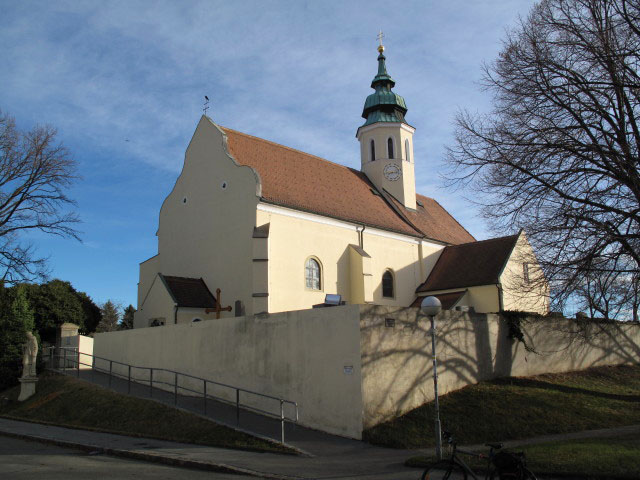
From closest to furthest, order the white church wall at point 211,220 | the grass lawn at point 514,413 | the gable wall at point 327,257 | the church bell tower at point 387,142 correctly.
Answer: the grass lawn at point 514,413 < the gable wall at point 327,257 < the white church wall at point 211,220 < the church bell tower at point 387,142

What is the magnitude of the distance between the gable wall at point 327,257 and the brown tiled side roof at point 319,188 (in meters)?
0.51

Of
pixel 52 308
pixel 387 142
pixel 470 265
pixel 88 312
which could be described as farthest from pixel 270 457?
pixel 387 142

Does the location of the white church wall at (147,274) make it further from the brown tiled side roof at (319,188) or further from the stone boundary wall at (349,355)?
the stone boundary wall at (349,355)

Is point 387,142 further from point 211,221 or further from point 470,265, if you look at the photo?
point 211,221

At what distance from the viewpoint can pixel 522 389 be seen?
16.5 m

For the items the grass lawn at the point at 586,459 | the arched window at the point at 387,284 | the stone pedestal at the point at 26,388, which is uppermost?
the arched window at the point at 387,284

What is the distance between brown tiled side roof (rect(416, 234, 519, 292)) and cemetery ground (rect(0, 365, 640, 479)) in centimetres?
892

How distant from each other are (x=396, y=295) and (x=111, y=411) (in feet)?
53.2

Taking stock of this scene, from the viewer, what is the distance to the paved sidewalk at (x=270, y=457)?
9.73 m

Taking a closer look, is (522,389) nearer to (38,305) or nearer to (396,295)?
(396,295)

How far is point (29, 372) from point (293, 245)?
11.3 metres

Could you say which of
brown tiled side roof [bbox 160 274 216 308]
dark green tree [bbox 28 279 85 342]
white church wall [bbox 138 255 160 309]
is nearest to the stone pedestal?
brown tiled side roof [bbox 160 274 216 308]

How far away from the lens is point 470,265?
29969 mm

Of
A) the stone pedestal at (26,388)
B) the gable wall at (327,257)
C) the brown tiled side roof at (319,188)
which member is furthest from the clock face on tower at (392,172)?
the stone pedestal at (26,388)
